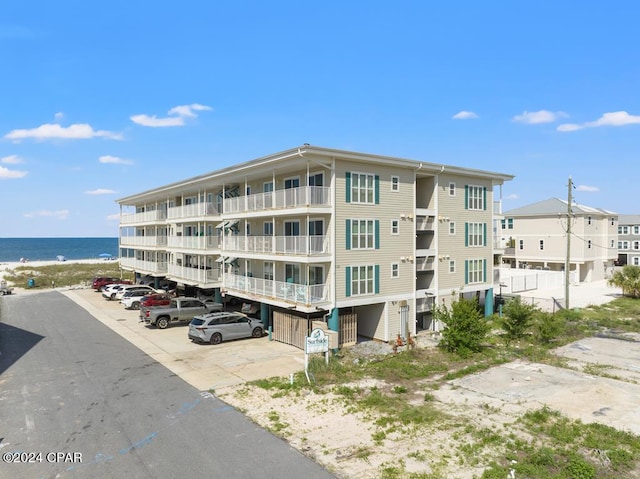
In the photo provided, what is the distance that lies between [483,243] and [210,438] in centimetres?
2634

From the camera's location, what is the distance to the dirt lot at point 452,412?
38.0 ft

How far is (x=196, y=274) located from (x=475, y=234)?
2168 cm

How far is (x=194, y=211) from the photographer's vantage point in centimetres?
3809

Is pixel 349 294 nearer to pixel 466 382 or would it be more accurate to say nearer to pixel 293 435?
pixel 466 382

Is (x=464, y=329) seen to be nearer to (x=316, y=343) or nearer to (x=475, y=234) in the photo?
(x=316, y=343)

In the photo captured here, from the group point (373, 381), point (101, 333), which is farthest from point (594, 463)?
point (101, 333)

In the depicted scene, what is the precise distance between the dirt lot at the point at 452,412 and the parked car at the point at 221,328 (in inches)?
335

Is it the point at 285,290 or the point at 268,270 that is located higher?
the point at 268,270

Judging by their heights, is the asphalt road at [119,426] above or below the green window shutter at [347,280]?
below

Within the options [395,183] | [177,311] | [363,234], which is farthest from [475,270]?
[177,311]

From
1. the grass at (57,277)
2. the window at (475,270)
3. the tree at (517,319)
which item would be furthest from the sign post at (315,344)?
the grass at (57,277)

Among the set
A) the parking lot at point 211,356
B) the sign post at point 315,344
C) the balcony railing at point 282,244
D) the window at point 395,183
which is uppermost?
the window at point 395,183

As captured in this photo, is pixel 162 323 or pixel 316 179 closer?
pixel 316 179

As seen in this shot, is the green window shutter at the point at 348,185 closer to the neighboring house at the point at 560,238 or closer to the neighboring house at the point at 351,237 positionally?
the neighboring house at the point at 351,237
